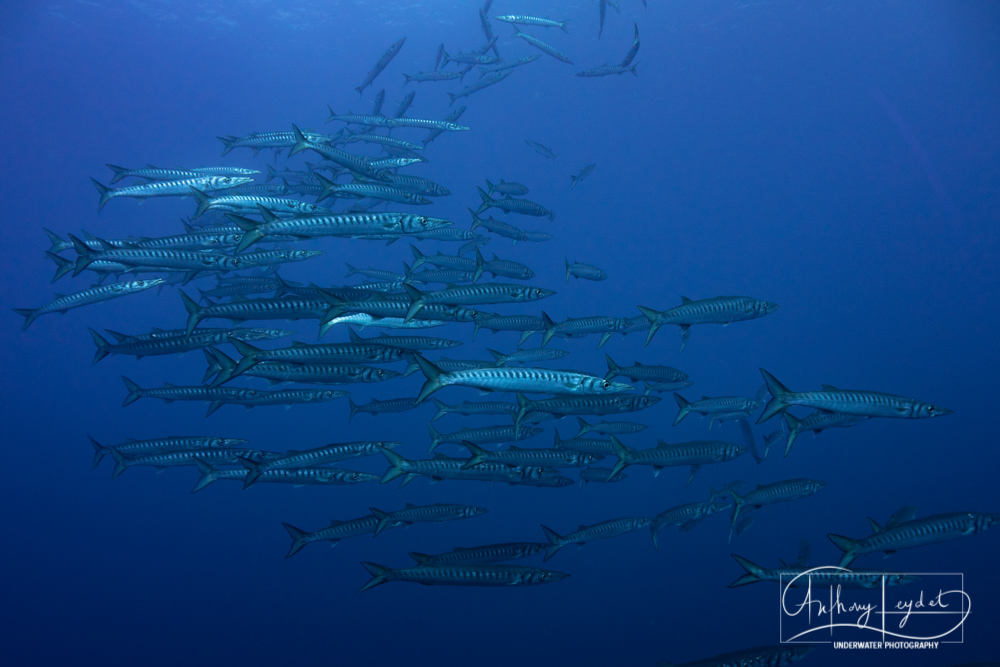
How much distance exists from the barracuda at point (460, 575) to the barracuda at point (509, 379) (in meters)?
1.57

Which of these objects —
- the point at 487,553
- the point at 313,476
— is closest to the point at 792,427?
the point at 487,553

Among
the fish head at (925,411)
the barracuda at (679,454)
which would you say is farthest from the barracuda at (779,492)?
the fish head at (925,411)

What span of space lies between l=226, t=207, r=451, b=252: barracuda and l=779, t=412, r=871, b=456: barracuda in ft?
14.8

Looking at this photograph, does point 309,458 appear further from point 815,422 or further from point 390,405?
point 815,422

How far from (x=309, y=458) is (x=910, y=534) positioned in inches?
231

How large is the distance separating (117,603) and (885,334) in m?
49.1

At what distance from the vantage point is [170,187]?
6.13m

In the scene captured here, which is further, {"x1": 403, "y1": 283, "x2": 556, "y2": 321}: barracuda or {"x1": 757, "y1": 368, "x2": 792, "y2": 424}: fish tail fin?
{"x1": 403, "y1": 283, "x2": 556, "y2": 321}: barracuda

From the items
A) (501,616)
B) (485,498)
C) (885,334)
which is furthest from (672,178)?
(501,616)

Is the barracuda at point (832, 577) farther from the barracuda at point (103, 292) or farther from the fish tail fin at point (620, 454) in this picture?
the barracuda at point (103, 292)

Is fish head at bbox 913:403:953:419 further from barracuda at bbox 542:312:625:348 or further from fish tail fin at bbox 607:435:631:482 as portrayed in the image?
barracuda at bbox 542:312:625:348

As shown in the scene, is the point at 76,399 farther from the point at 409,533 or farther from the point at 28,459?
the point at 409,533

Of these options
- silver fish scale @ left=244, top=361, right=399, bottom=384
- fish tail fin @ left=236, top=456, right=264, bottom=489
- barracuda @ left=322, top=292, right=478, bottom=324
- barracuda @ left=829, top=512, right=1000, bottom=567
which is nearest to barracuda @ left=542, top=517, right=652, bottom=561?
barracuda @ left=829, top=512, right=1000, bottom=567

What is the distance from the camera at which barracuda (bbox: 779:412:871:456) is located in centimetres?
464
